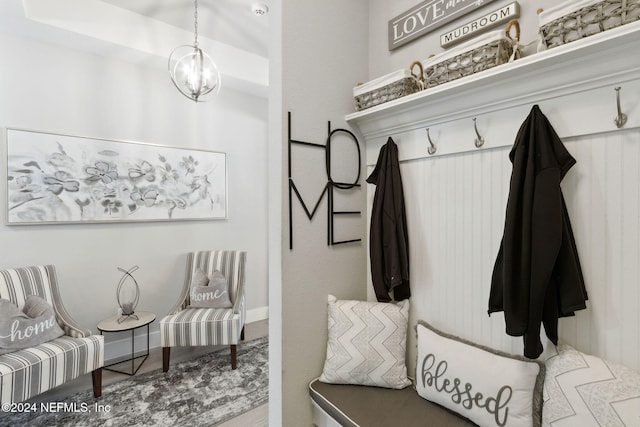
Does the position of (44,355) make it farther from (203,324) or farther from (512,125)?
(512,125)

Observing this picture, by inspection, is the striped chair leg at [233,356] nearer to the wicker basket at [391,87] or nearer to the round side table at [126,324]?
the round side table at [126,324]

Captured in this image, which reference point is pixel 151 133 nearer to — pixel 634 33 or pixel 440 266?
pixel 440 266

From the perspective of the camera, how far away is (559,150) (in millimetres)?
957

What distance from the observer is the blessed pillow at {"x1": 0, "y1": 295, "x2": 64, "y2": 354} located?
1.84 metres

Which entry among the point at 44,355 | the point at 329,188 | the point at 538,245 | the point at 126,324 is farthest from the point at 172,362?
the point at 538,245

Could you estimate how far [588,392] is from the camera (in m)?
0.85

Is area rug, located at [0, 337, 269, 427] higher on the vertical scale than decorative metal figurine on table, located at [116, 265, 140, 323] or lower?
lower

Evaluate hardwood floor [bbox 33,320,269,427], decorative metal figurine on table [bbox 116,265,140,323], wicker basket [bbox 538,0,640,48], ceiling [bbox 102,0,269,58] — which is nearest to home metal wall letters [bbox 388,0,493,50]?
wicker basket [bbox 538,0,640,48]

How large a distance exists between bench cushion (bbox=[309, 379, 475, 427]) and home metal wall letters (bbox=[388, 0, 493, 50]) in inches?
61.2

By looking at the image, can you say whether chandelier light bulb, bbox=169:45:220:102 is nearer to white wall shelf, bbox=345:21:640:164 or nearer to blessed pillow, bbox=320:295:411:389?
white wall shelf, bbox=345:21:640:164

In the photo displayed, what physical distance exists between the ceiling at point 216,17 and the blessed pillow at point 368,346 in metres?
2.43

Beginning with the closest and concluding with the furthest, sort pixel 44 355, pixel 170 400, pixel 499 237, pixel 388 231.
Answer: pixel 499 237 → pixel 388 231 → pixel 44 355 → pixel 170 400

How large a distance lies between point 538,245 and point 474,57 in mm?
667

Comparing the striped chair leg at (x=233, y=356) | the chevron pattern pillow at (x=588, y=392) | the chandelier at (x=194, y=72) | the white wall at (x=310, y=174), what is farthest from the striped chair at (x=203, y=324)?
the chevron pattern pillow at (x=588, y=392)
